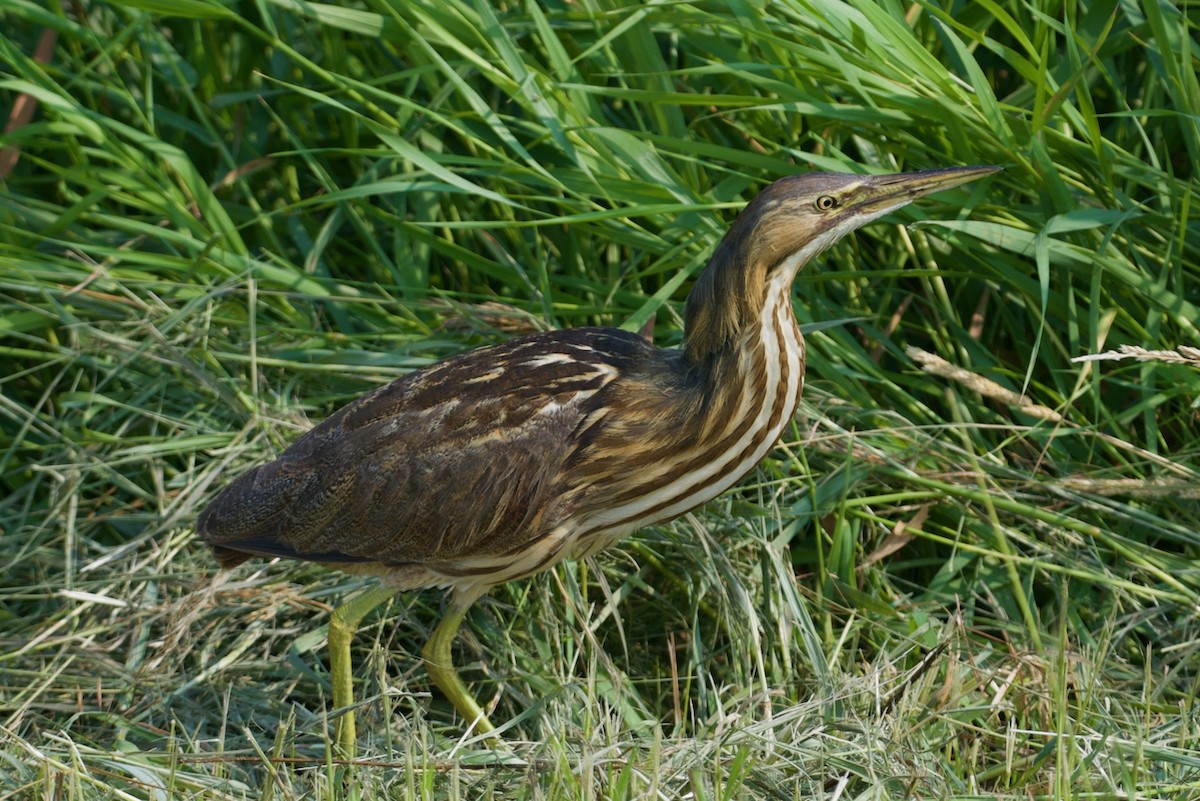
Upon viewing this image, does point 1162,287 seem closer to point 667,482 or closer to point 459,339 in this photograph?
point 667,482

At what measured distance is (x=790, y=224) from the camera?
7.79 feet

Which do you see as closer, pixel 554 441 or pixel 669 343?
pixel 554 441

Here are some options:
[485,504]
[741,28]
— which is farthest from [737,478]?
[741,28]

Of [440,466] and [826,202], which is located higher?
[826,202]

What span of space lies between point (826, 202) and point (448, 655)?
96cm

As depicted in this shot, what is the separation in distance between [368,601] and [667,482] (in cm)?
54

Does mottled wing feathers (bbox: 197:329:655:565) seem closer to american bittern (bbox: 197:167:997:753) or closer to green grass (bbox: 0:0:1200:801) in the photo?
american bittern (bbox: 197:167:997:753)

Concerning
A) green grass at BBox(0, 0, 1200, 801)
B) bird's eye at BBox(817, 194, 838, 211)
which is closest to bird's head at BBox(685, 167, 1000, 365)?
bird's eye at BBox(817, 194, 838, 211)

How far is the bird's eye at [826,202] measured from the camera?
238 centimetres

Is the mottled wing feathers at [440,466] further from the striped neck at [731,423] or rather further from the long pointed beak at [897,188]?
the long pointed beak at [897,188]

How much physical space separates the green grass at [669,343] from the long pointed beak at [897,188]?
0.25 metres

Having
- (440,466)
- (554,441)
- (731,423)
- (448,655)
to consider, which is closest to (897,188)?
(731,423)

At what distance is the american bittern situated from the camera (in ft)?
7.93

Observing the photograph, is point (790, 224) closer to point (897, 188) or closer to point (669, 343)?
point (897, 188)
